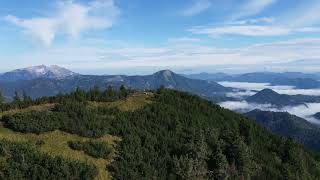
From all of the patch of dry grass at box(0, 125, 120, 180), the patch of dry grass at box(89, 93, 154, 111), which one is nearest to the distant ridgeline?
the patch of dry grass at box(0, 125, 120, 180)

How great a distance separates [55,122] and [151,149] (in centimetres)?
1852

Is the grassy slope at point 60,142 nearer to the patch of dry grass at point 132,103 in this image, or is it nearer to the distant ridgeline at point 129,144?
the distant ridgeline at point 129,144

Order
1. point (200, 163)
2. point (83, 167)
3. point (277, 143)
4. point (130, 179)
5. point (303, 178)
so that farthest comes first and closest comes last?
point (277, 143), point (303, 178), point (200, 163), point (130, 179), point (83, 167)

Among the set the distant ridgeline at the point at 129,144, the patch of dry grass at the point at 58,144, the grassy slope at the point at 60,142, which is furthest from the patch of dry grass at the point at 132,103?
the patch of dry grass at the point at 58,144

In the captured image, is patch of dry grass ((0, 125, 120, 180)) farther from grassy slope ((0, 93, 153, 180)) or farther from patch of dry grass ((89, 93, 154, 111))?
patch of dry grass ((89, 93, 154, 111))

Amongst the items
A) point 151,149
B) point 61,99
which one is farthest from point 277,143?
point 61,99

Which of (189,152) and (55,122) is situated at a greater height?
(55,122)

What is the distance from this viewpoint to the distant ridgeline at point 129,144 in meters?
63.4

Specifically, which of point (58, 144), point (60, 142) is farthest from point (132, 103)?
point (58, 144)

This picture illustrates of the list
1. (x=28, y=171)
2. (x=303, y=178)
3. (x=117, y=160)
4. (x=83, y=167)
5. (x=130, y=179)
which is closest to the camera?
(x=28, y=171)

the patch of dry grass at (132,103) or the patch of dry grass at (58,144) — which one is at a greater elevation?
the patch of dry grass at (132,103)

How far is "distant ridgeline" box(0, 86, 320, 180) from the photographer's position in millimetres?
63406

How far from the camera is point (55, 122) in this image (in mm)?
78062

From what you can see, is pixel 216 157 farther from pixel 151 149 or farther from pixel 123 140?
pixel 123 140
